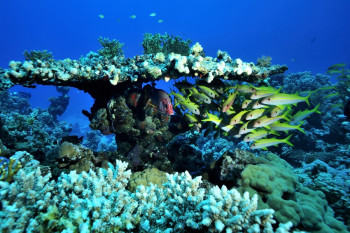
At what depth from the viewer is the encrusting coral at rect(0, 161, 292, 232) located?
6.14 feet

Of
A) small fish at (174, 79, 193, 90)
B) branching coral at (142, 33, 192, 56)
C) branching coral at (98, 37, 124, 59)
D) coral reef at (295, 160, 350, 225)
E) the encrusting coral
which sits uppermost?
branching coral at (142, 33, 192, 56)

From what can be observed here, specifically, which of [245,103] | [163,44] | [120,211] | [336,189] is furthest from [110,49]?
[336,189]

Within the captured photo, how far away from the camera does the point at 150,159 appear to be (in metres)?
5.31

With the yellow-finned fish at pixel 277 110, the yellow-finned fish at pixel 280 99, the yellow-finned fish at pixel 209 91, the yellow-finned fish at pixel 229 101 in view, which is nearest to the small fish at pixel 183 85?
the yellow-finned fish at pixel 209 91

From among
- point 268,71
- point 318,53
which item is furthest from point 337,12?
point 268,71

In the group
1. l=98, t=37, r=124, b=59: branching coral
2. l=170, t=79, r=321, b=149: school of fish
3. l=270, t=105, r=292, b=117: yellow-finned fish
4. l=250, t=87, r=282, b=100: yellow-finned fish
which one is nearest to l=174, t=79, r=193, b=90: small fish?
l=170, t=79, r=321, b=149: school of fish

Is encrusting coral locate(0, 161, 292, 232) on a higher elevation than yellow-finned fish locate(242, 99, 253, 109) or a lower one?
lower

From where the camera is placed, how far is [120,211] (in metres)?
2.39

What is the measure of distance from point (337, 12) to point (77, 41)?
221618 mm

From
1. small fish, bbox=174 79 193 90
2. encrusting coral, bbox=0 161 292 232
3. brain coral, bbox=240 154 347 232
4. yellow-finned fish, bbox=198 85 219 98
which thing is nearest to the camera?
encrusting coral, bbox=0 161 292 232

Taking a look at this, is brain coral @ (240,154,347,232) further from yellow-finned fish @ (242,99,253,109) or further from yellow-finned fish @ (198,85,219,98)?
yellow-finned fish @ (198,85,219,98)

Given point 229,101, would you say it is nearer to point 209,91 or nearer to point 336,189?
point 209,91

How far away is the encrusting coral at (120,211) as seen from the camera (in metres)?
1.87

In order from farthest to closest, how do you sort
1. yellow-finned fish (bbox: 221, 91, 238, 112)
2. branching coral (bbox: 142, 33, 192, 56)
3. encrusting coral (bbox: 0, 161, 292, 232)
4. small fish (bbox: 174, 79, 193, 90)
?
branching coral (bbox: 142, 33, 192, 56), small fish (bbox: 174, 79, 193, 90), yellow-finned fish (bbox: 221, 91, 238, 112), encrusting coral (bbox: 0, 161, 292, 232)
